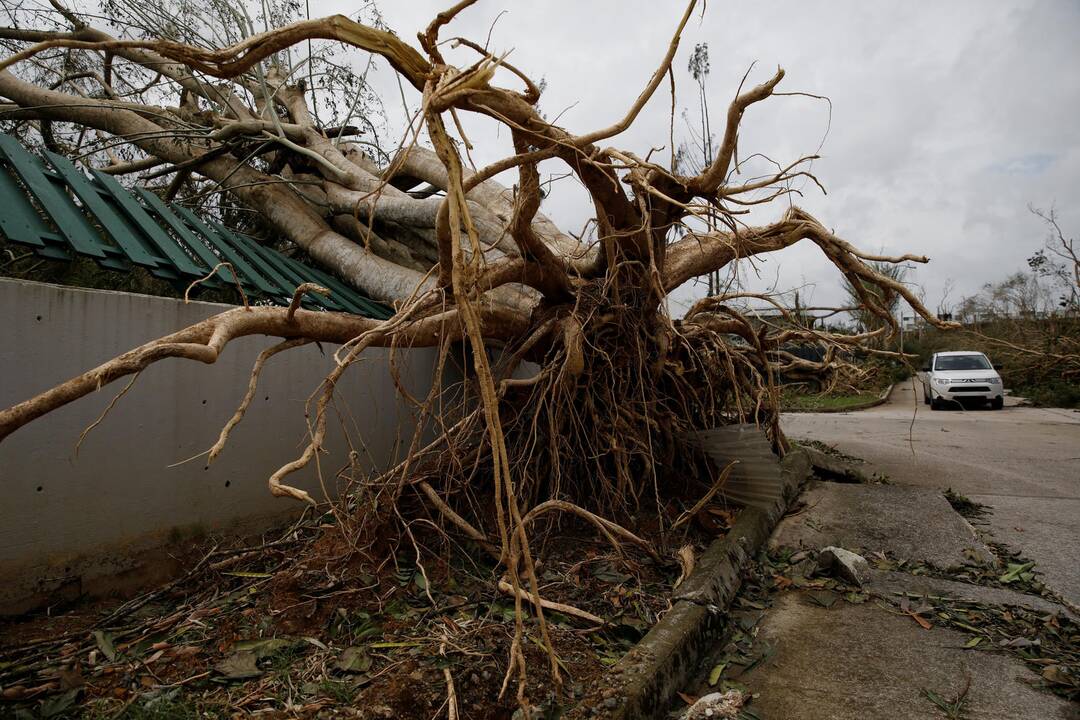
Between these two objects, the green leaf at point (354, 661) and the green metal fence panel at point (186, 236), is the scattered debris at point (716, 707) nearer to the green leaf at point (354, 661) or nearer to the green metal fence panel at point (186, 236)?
the green leaf at point (354, 661)

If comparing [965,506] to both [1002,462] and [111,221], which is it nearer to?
[1002,462]

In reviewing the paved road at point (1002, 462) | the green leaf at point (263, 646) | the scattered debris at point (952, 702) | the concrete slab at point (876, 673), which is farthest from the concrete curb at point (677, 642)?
the paved road at point (1002, 462)

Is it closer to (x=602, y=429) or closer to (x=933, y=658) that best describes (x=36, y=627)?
(x=602, y=429)

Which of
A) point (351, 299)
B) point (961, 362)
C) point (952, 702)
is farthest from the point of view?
point (961, 362)

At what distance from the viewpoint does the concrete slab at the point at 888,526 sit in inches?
156

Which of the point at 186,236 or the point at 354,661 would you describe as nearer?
the point at 354,661

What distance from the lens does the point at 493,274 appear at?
3596mm

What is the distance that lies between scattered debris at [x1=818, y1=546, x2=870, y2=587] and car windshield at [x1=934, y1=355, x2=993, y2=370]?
13840mm

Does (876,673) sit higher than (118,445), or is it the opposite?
(118,445)

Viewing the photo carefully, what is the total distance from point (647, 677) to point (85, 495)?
2.74 meters

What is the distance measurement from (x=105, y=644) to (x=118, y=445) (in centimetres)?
103

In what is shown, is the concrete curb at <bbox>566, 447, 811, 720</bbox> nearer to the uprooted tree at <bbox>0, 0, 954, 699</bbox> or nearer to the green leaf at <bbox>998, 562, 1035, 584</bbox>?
the uprooted tree at <bbox>0, 0, 954, 699</bbox>

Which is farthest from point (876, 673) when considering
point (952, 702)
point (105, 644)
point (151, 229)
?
point (151, 229)

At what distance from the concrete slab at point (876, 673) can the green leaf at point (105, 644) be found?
251 centimetres
